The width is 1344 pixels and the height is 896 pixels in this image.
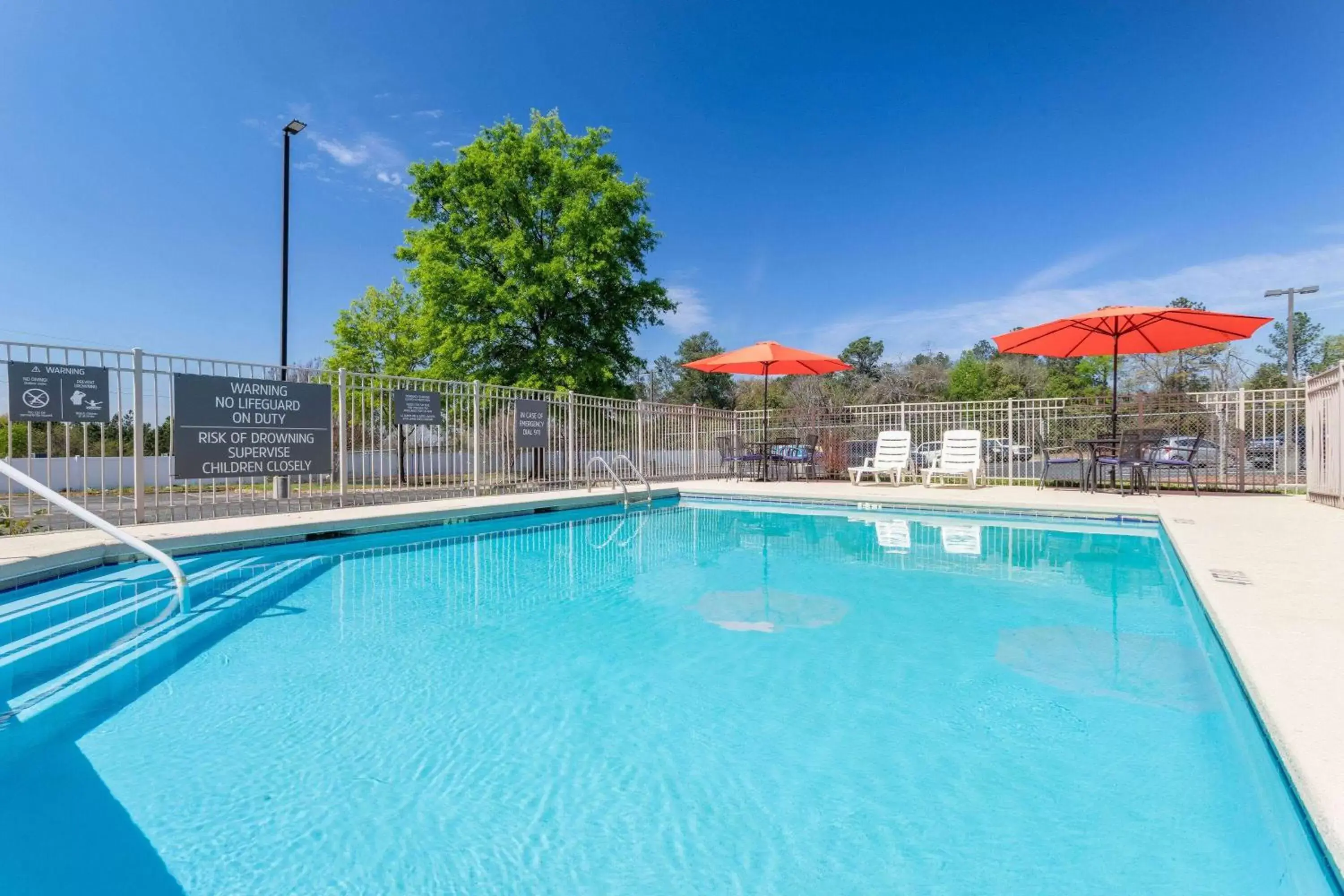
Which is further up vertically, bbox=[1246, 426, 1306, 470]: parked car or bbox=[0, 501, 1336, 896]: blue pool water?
bbox=[1246, 426, 1306, 470]: parked car

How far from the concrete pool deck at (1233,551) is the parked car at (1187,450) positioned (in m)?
0.80

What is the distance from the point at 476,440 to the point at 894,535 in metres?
6.48

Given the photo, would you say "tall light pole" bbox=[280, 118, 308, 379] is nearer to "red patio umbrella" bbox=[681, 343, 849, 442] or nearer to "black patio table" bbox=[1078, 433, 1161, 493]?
"red patio umbrella" bbox=[681, 343, 849, 442]

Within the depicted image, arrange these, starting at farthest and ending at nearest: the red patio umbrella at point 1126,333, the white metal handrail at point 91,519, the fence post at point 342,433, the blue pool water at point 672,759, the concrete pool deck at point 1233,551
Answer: the red patio umbrella at point 1126,333, the fence post at point 342,433, the white metal handrail at point 91,519, the concrete pool deck at point 1233,551, the blue pool water at point 672,759

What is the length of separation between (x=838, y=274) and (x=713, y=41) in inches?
612

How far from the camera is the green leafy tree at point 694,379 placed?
48.2 metres

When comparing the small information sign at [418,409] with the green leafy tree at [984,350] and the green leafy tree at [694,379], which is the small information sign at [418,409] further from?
the green leafy tree at [984,350]

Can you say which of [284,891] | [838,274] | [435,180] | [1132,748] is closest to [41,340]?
[284,891]

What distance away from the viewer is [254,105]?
A: 14.0m

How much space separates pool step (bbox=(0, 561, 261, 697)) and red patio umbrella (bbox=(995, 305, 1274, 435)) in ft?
33.6

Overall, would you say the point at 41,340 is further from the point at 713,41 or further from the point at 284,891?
the point at 713,41

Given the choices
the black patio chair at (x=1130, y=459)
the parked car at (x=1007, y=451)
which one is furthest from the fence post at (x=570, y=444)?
the black patio chair at (x=1130, y=459)

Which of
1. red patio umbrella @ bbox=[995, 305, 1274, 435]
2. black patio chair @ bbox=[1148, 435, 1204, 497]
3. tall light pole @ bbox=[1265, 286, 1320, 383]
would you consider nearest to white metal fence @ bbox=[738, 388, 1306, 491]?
black patio chair @ bbox=[1148, 435, 1204, 497]

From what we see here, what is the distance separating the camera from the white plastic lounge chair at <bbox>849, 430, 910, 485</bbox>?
11656 millimetres
